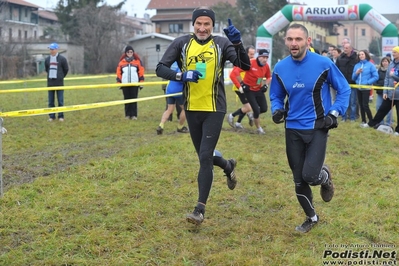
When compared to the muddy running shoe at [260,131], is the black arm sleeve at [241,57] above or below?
above

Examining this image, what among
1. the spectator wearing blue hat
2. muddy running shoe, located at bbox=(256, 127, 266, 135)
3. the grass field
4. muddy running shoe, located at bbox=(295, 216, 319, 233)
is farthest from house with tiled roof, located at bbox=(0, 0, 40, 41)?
muddy running shoe, located at bbox=(295, 216, 319, 233)

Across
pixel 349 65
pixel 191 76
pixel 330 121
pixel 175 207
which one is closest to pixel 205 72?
pixel 191 76

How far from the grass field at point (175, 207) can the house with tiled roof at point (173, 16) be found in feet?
223

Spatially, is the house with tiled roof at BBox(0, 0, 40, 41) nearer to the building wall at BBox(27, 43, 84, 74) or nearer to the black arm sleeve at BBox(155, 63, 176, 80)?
the building wall at BBox(27, 43, 84, 74)

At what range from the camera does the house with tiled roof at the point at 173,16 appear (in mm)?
78500

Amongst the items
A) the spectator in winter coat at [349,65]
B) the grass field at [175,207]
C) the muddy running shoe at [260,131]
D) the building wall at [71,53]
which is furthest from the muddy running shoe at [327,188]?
the building wall at [71,53]

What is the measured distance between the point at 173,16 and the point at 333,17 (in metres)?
56.2

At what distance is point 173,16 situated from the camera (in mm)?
80312

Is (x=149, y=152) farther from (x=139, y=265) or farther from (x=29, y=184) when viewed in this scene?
(x=139, y=265)

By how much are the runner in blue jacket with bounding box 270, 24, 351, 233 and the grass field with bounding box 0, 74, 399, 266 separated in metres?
0.68

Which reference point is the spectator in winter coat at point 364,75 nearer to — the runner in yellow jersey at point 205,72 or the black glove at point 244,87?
the black glove at point 244,87

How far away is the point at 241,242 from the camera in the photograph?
17.1 ft

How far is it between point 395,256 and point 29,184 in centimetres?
451

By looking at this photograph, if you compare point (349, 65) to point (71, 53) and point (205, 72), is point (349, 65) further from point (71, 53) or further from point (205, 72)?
point (71, 53)
